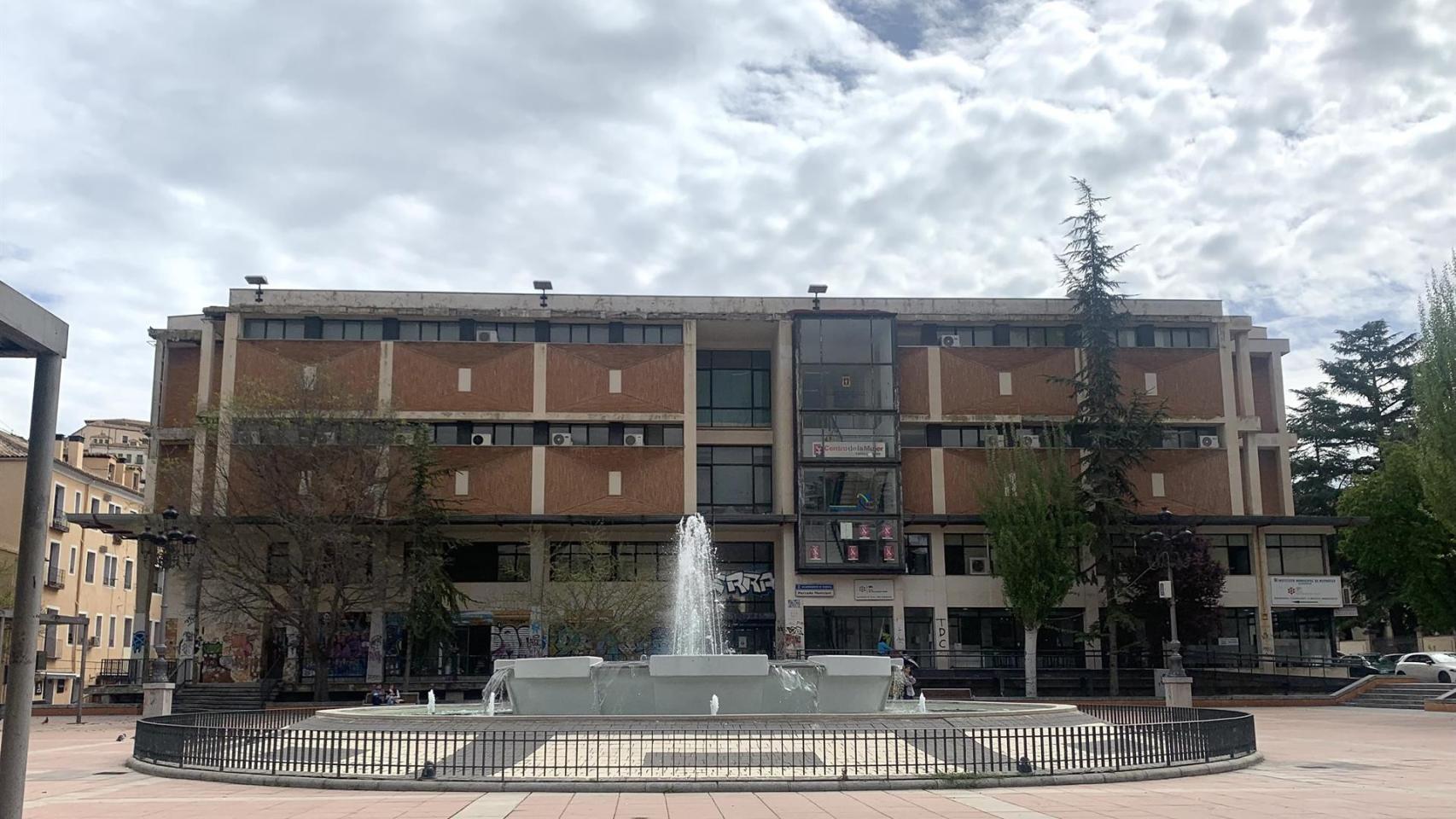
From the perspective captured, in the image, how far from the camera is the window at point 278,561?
149 ft

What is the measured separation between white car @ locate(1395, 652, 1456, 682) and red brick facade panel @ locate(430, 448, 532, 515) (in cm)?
3234

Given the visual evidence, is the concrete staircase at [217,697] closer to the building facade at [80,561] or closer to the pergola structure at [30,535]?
the building facade at [80,561]

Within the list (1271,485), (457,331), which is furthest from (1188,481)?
(457,331)

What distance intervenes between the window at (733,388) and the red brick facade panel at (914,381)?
572cm

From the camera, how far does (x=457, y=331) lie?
163 feet

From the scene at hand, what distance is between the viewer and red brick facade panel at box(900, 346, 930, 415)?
49688mm

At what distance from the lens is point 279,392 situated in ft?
143

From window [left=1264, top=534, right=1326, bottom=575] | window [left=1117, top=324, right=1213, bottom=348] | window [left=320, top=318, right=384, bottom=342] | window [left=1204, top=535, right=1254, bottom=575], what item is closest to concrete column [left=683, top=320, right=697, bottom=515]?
window [left=320, top=318, right=384, bottom=342]

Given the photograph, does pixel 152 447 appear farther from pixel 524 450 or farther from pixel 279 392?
pixel 524 450

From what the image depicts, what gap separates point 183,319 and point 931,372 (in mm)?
31136

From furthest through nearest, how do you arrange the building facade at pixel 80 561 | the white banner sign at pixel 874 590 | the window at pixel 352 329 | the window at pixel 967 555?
the building facade at pixel 80 561 → the window at pixel 967 555 → the window at pixel 352 329 → the white banner sign at pixel 874 590

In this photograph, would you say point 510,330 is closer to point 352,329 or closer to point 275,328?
point 352,329

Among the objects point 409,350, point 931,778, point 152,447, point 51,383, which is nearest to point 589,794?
point 931,778

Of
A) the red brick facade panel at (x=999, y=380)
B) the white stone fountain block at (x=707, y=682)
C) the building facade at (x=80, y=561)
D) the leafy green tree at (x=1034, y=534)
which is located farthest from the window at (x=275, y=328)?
the white stone fountain block at (x=707, y=682)
